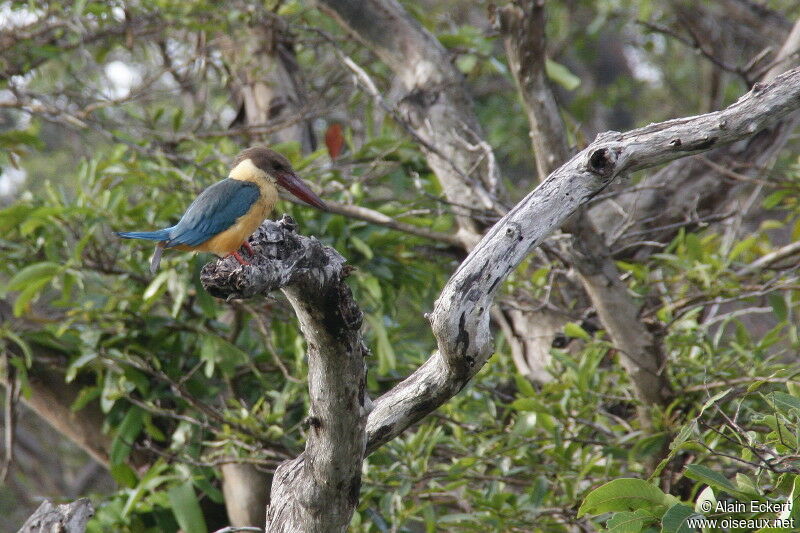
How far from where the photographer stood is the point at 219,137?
16.3ft

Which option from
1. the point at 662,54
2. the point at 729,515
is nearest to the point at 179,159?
the point at 729,515

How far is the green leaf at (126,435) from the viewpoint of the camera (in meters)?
4.38

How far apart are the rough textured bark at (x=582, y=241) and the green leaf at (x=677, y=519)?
1353 millimetres

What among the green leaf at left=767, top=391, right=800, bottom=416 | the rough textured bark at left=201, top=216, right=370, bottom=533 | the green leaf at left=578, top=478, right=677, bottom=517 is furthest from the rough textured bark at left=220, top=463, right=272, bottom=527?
Answer: the green leaf at left=767, top=391, right=800, bottom=416

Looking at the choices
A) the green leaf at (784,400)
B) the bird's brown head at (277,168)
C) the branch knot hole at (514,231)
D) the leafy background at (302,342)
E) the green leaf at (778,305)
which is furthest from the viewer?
the green leaf at (778,305)

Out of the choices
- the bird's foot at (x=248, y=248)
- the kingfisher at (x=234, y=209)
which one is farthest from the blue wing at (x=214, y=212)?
the bird's foot at (x=248, y=248)

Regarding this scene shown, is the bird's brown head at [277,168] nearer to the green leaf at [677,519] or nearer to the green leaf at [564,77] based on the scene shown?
the green leaf at [677,519]

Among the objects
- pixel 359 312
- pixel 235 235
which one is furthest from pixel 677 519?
pixel 235 235

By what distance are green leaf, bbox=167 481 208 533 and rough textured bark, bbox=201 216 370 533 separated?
6.22ft

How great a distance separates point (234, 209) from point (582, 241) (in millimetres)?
1553

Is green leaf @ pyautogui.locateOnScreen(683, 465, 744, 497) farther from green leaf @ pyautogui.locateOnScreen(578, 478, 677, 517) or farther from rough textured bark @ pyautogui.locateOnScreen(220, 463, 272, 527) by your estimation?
rough textured bark @ pyautogui.locateOnScreen(220, 463, 272, 527)

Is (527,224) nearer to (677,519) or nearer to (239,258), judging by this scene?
(239,258)

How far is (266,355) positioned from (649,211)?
2.20 meters

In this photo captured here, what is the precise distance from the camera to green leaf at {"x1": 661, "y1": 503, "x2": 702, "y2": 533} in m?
2.17
